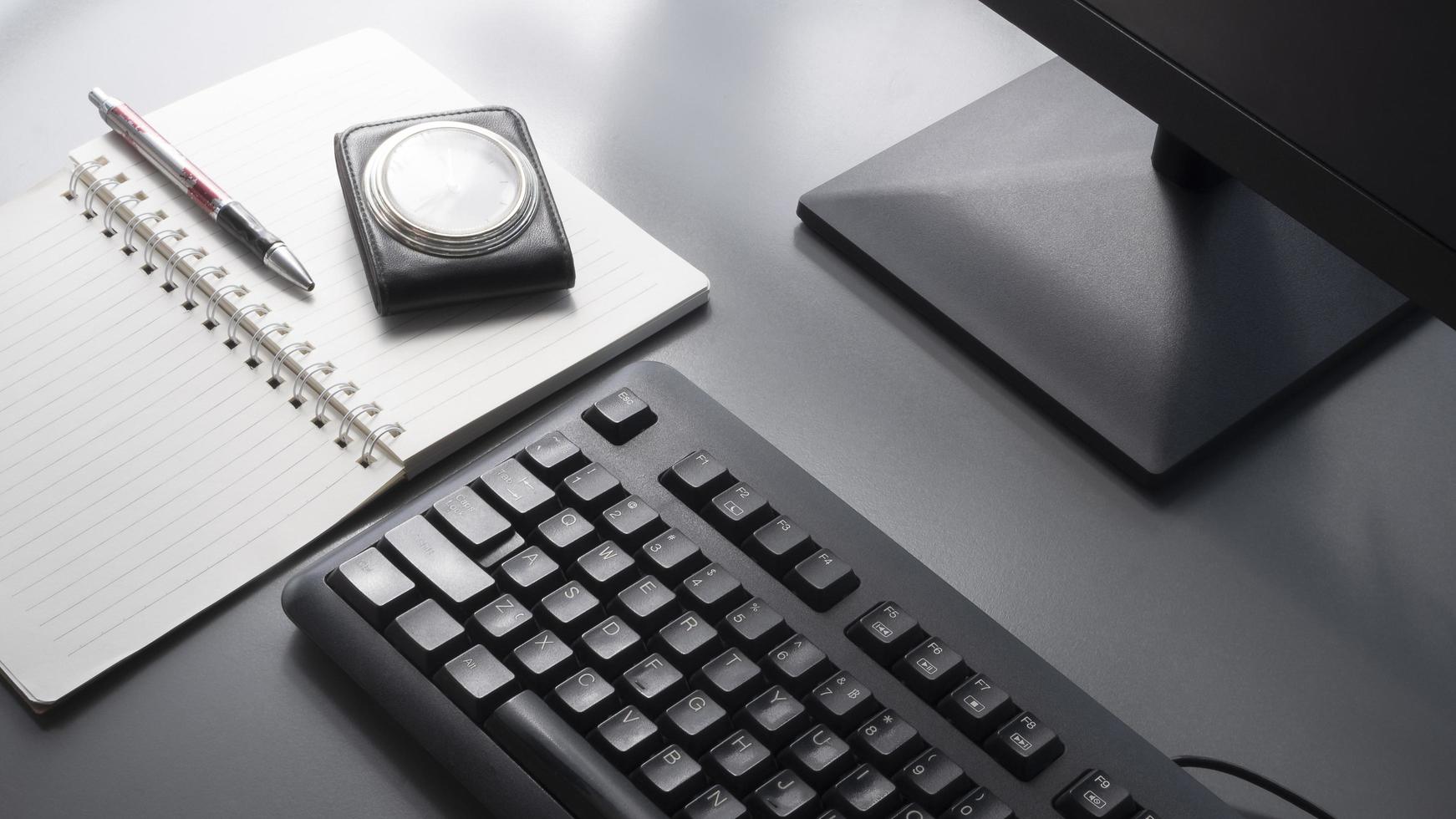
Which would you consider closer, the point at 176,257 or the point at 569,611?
the point at 569,611

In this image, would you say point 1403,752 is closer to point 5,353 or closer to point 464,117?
point 464,117

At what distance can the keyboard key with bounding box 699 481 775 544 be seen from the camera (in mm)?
592

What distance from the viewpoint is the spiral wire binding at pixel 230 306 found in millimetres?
638

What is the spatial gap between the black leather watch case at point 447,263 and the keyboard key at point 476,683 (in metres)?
0.20

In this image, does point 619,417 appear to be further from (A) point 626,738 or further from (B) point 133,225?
(B) point 133,225

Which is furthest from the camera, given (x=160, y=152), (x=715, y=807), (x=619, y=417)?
(x=160, y=152)

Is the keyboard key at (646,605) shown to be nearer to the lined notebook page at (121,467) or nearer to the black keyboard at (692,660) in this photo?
the black keyboard at (692,660)

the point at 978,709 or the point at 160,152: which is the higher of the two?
the point at 160,152

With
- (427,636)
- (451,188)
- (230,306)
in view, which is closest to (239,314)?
(230,306)

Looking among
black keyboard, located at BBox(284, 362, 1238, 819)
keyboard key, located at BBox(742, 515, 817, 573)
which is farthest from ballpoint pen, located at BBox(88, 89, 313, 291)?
keyboard key, located at BBox(742, 515, 817, 573)

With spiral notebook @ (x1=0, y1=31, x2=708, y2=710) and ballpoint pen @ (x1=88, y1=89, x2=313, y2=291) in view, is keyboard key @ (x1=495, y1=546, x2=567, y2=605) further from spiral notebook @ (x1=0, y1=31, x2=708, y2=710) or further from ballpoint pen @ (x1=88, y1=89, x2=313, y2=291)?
ballpoint pen @ (x1=88, y1=89, x2=313, y2=291)

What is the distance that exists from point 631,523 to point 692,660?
7 centimetres

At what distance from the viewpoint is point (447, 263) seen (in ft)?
2.20

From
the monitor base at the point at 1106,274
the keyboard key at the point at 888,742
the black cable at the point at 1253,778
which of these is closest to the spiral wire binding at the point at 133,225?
the monitor base at the point at 1106,274
